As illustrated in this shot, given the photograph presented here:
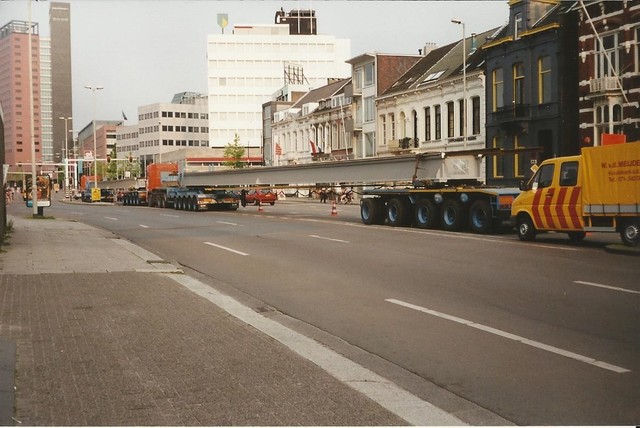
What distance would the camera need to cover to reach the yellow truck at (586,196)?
16547 mm

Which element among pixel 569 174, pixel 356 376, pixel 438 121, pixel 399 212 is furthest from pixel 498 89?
pixel 356 376

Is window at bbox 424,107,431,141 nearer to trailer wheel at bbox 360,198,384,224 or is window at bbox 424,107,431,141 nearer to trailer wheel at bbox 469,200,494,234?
trailer wheel at bbox 360,198,384,224

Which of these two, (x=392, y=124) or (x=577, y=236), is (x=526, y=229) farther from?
(x=392, y=124)

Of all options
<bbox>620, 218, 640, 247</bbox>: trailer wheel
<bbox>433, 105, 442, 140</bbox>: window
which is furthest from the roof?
<bbox>620, 218, 640, 247</bbox>: trailer wheel

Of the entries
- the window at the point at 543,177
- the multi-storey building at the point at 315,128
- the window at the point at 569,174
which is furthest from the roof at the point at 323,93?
the window at the point at 569,174

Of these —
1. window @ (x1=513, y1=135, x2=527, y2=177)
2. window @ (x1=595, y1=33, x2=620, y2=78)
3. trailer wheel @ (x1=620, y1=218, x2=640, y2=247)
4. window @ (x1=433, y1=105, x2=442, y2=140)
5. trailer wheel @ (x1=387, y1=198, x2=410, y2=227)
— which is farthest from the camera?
window @ (x1=433, y1=105, x2=442, y2=140)

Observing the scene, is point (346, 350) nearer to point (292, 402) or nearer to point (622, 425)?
point (292, 402)

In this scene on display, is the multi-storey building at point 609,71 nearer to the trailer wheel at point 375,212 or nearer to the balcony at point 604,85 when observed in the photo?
the balcony at point 604,85

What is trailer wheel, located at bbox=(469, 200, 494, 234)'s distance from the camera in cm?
2173

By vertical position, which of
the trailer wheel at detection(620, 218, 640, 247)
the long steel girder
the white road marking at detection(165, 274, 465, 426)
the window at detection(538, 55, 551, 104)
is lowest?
the white road marking at detection(165, 274, 465, 426)

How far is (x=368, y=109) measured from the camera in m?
66.4

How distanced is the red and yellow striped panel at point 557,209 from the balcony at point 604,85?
69.6ft

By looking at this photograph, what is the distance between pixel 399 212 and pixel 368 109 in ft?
137

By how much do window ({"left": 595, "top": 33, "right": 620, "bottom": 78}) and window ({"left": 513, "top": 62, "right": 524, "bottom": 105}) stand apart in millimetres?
7020
